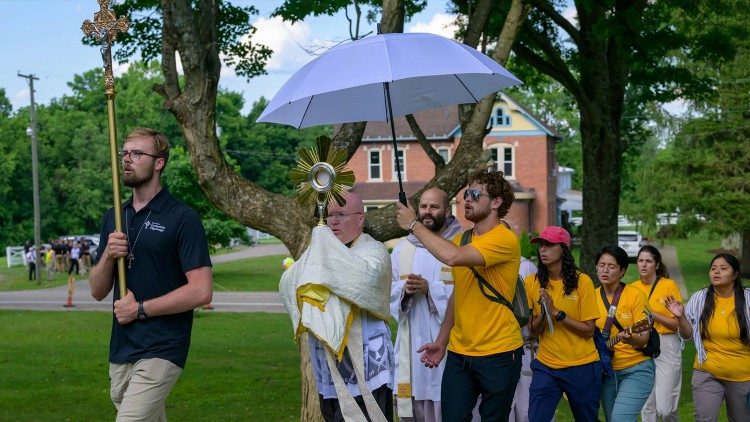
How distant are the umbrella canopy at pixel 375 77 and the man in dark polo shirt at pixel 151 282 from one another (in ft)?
3.61

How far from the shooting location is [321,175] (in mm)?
6012

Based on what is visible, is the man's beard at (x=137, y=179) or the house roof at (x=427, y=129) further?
the house roof at (x=427, y=129)

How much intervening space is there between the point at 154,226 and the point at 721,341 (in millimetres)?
4919

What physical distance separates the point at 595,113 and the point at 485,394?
46.2 feet

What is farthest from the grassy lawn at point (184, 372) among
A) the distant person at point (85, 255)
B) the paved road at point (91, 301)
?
the distant person at point (85, 255)

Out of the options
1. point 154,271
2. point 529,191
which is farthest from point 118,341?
point 529,191

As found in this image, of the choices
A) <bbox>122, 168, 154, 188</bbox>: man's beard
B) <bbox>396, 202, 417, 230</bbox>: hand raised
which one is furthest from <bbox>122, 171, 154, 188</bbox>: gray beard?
<bbox>396, 202, 417, 230</bbox>: hand raised

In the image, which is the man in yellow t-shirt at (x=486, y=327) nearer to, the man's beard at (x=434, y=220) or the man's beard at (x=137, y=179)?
the man's beard at (x=434, y=220)

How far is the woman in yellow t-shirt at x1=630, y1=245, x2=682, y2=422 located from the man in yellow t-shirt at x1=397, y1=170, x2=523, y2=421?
98.4 inches

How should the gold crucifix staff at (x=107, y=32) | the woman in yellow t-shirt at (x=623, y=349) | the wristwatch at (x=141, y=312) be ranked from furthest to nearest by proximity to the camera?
the woman in yellow t-shirt at (x=623, y=349) < the gold crucifix staff at (x=107, y=32) < the wristwatch at (x=141, y=312)

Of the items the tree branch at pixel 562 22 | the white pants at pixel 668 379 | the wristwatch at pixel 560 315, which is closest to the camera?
the wristwatch at pixel 560 315

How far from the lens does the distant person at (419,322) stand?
8.14 metres

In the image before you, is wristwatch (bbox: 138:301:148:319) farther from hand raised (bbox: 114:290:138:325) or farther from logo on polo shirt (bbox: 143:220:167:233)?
logo on polo shirt (bbox: 143:220:167:233)

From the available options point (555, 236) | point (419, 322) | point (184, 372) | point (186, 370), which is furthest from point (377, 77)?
point (186, 370)
